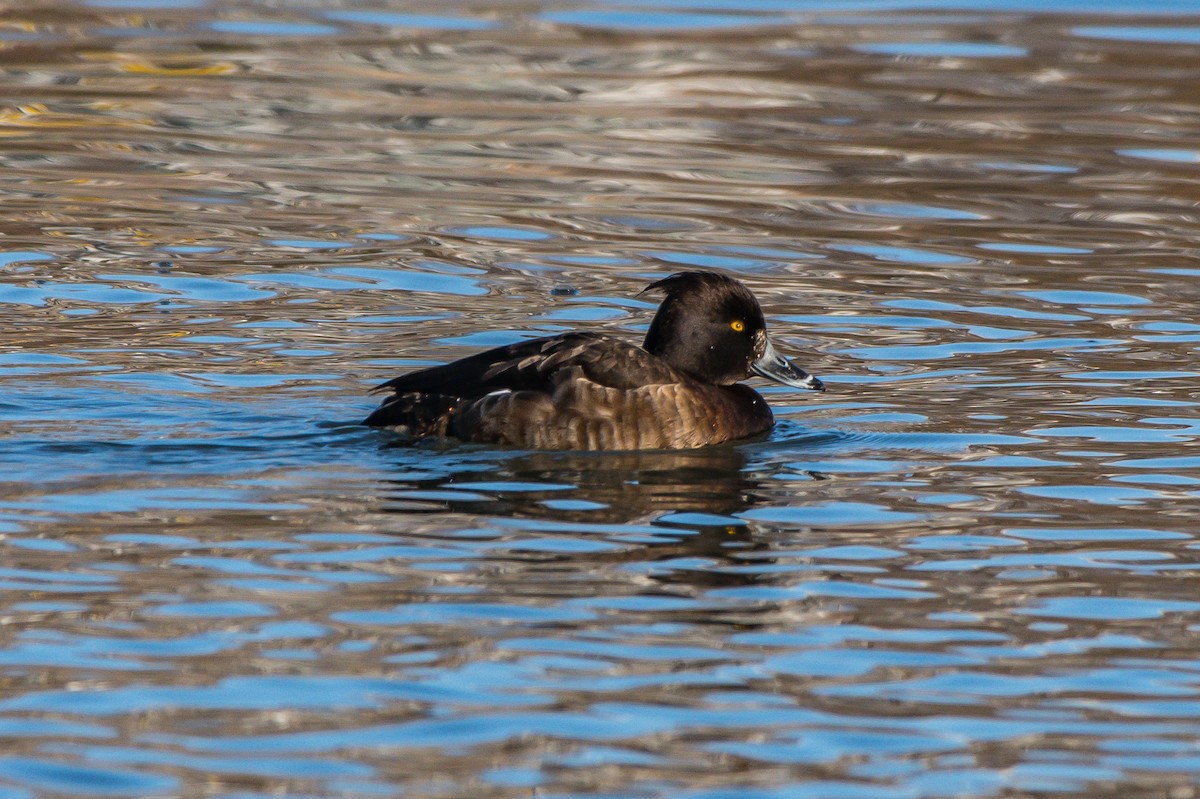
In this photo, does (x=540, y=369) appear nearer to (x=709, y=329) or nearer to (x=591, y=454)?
(x=591, y=454)

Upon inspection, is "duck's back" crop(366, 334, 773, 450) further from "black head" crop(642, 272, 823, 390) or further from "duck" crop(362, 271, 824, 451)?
"black head" crop(642, 272, 823, 390)

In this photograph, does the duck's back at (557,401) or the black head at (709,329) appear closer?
the duck's back at (557,401)

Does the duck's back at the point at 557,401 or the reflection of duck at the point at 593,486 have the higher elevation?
the duck's back at the point at 557,401

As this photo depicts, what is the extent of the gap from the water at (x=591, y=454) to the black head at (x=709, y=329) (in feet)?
1.73

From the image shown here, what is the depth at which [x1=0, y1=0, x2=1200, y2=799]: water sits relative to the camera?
16.9ft

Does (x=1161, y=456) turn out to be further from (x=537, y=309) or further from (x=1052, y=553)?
(x=537, y=309)

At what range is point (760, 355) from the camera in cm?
912

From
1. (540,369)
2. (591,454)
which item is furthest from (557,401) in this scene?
(591,454)

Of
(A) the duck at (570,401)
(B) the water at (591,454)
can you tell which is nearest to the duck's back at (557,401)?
(A) the duck at (570,401)

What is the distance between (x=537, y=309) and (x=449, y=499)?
4380mm

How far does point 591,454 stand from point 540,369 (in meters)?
0.44

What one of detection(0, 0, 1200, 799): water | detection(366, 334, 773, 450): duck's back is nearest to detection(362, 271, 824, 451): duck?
detection(366, 334, 773, 450): duck's back

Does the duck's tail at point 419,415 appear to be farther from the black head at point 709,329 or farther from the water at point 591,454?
the black head at point 709,329

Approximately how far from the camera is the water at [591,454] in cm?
516
